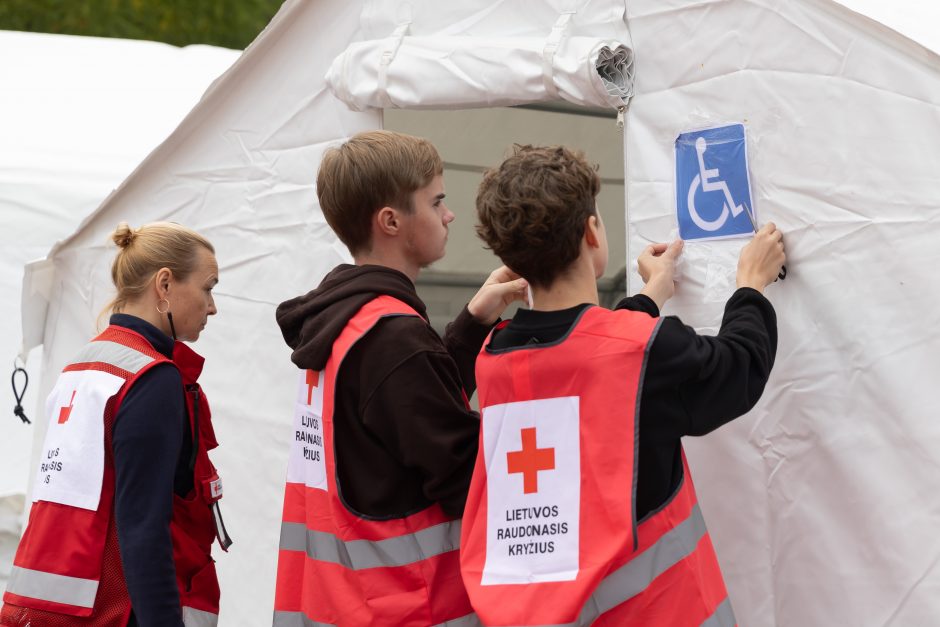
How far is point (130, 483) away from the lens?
1903 millimetres

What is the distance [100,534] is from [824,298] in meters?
1.26

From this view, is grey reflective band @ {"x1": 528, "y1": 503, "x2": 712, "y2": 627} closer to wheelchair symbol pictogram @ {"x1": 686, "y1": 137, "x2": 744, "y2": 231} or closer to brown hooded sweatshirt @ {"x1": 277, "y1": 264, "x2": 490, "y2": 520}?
brown hooded sweatshirt @ {"x1": 277, "y1": 264, "x2": 490, "y2": 520}

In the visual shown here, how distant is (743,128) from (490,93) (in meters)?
0.51

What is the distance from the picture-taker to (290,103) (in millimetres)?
2725

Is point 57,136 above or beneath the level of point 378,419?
above

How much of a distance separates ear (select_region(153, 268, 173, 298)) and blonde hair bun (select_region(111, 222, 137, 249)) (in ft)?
0.31

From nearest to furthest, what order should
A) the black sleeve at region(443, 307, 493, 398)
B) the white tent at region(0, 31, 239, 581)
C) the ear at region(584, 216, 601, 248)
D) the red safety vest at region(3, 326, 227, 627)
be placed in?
the ear at region(584, 216, 601, 248), the red safety vest at region(3, 326, 227, 627), the black sleeve at region(443, 307, 493, 398), the white tent at region(0, 31, 239, 581)

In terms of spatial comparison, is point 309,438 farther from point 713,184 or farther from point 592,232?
point 713,184

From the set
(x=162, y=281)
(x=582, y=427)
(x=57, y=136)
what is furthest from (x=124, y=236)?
(x=57, y=136)

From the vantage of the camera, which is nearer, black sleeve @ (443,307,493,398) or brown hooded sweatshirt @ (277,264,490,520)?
brown hooded sweatshirt @ (277,264,490,520)

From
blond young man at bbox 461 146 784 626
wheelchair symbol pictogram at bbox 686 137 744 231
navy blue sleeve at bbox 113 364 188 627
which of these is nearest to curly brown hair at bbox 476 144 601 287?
blond young man at bbox 461 146 784 626

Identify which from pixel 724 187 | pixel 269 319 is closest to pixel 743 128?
pixel 724 187

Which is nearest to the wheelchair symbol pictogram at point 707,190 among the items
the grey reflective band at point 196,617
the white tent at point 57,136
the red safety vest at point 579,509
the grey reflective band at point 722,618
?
the red safety vest at point 579,509

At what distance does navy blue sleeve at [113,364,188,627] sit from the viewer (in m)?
1.89
